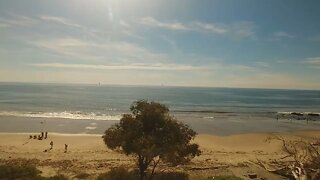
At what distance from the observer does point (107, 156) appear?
33.3 m

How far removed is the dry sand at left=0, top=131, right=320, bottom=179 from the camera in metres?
27.7

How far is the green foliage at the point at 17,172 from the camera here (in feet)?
73.6

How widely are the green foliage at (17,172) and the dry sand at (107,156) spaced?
1.37 meters

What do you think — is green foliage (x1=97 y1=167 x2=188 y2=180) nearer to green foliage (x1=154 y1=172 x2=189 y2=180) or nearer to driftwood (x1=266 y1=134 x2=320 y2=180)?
green foliage (x1=154 y1=172 x2=189 y2=180)

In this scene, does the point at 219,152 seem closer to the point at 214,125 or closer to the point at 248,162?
the point at 248,162

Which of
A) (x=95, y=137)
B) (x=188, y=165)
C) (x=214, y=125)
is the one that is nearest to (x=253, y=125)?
(x=214, y=125)

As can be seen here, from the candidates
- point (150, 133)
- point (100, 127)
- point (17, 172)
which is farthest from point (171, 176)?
point (100, 127)

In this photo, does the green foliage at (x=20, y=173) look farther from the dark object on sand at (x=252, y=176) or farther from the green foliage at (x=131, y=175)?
the dark object on sand at (x=252, y=176)

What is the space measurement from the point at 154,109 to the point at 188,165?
9.43 meters

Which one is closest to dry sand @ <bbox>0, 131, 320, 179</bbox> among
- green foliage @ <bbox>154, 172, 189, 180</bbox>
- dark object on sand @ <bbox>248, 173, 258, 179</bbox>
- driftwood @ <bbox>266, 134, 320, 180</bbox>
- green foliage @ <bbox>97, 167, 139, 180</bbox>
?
dark object on sand @ <bbox>248, 173, 258, 179</bbox>

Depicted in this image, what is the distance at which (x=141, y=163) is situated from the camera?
22766 millimetres

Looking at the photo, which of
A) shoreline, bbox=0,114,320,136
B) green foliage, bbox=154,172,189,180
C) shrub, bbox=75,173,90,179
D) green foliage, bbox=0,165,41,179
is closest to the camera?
green foliage, bbox=0,165,41,179

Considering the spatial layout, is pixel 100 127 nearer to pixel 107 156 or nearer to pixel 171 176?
pixel 107 156

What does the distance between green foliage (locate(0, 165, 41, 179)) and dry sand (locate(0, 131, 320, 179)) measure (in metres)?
1.37
